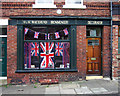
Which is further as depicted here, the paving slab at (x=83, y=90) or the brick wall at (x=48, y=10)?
the brick wall at (x=48, y=10)

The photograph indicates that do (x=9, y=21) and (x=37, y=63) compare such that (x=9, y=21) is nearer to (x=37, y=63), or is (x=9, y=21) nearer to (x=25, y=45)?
(x=25, y=45)

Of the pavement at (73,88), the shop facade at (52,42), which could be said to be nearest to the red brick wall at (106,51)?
the shop facade at (52,42)

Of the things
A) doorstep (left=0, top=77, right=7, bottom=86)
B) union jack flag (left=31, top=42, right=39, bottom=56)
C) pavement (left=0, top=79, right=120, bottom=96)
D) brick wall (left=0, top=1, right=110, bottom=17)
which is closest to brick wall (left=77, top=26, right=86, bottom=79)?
pavement (left=0, top=79, right=120, bottom=96)

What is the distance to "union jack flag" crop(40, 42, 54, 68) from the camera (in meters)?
7.02

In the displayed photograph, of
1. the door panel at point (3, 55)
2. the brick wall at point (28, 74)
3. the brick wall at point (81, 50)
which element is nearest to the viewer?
the brick wall at point (28, 74)

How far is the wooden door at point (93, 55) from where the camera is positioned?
7332 mm

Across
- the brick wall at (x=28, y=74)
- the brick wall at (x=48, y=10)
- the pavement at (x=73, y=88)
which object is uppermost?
the brick wall at (x=48, y=10)

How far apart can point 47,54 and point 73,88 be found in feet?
7.83

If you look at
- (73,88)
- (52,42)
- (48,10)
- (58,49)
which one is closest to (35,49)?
(52,42)

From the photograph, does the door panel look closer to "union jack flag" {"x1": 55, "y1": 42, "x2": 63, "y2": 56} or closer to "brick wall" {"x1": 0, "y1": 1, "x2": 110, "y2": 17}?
"brick wall" {"x1": 0, "y1": 1, "x2": 110, "y2": 17}

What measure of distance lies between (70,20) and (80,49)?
175 cm

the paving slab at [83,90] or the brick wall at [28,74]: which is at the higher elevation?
the brick wall at [28,74]

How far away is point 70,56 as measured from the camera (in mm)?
6977

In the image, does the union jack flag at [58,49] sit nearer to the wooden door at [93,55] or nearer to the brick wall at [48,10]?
the wooden door at [93,55]
